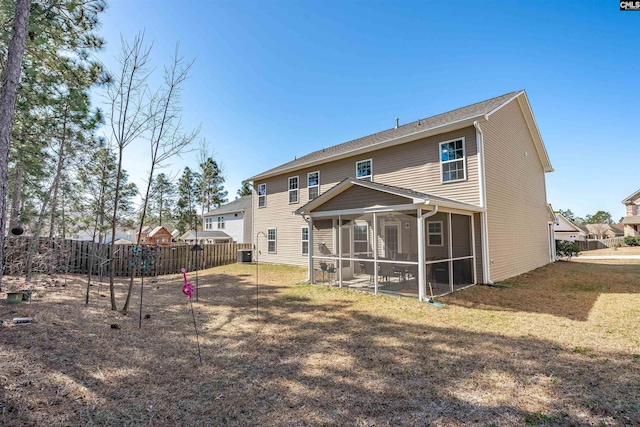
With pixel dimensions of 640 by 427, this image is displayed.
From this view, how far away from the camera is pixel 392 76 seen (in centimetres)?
1271

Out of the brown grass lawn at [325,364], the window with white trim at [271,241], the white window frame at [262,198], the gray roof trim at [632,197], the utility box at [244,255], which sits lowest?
the brown grass lawn at [325,364]

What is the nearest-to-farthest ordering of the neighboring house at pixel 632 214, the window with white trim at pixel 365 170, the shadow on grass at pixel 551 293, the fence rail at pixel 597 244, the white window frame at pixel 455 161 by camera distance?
the shadow on grass at pixel 551 293 < the white window frame at pixel 455 161 < the window with white trim at pixel 365 170 < the fence rail at pixel 597 244 < the neighboring house at pixel 632 214

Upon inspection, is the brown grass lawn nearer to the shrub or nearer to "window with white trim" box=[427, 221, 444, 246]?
"window with white trim" box=[427, 221, 444, 246]

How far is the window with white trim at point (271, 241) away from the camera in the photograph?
53.3 feet

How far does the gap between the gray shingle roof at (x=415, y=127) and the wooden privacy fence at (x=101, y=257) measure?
18.4ft

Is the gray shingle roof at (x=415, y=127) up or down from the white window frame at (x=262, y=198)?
up

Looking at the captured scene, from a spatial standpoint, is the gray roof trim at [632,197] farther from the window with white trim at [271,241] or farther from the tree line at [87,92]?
the tree line at [87,92]

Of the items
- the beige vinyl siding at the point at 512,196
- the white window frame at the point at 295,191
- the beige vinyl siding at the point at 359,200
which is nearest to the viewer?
the beige vinyl siding at the point at 359,200

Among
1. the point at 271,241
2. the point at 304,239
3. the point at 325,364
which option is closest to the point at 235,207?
the point at 271,241

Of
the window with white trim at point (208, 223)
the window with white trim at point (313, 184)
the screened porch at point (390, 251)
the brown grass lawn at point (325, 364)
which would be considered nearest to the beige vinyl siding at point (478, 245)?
the screened porch at point (390, 251)

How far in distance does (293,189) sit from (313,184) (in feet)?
4.89

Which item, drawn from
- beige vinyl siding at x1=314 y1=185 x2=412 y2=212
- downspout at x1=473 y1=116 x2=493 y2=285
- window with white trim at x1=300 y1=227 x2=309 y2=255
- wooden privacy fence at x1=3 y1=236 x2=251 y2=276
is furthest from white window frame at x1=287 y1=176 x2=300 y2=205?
downspout at x1=473 y1=116 x2=493 y2=285

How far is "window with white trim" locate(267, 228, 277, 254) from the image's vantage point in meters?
16.2

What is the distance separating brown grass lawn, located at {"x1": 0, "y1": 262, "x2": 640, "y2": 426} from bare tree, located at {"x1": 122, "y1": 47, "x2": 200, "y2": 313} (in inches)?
88.6
